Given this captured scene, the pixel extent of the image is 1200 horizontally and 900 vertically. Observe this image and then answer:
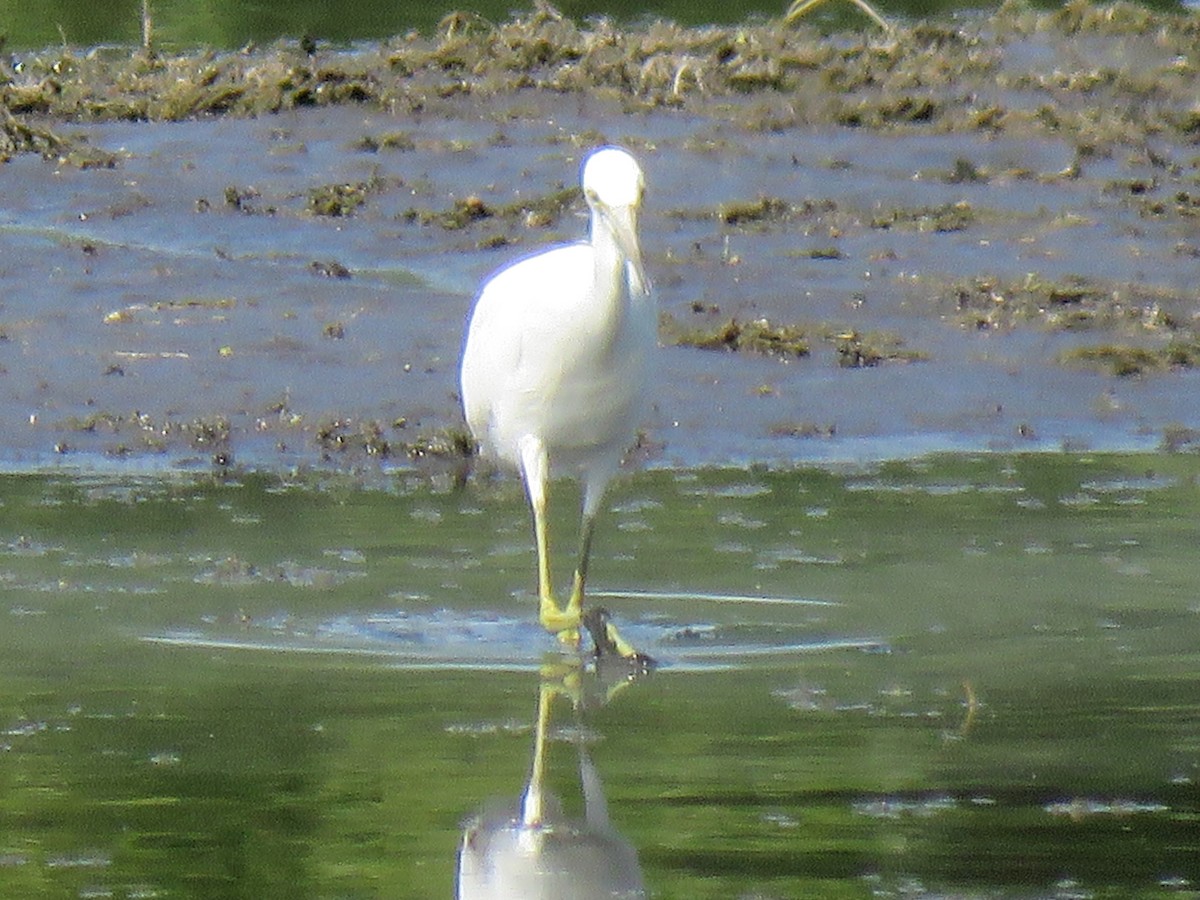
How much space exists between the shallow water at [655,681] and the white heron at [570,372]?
0.23 meters

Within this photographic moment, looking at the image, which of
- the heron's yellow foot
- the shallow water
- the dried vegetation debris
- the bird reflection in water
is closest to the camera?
the bird reflection in water

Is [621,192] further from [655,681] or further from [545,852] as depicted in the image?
[545,852]

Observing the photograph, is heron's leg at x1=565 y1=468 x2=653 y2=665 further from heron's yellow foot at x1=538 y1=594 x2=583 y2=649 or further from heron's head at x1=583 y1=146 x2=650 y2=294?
heron's head at x1=583 y1=146 x2=650 y2=294

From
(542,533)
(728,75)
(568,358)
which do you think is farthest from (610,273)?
(728,75)

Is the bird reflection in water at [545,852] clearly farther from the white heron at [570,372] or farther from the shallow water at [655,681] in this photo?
the white heron at [570,372]

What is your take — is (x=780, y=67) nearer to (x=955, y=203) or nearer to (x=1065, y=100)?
(x=1065, y=100)

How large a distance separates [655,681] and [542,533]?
36.5 inches

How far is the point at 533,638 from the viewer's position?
7.48 metres

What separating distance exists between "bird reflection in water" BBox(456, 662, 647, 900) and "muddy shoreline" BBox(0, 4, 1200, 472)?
431 centimetres

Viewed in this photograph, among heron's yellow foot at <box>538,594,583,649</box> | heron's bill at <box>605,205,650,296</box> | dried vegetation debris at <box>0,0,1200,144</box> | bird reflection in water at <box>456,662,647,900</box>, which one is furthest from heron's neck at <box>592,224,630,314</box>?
dried vegetation debris at <box>0,0,1200,144</box>

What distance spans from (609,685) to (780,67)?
8.82m

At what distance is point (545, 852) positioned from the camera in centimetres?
538

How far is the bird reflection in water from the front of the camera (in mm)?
5125

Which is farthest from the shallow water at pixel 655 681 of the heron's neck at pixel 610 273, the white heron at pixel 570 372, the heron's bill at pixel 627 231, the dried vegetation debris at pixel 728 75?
the dried vegetation debris at pixel 728 75
